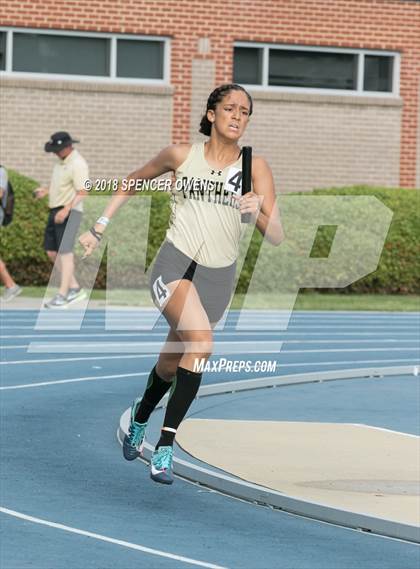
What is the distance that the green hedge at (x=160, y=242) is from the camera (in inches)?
952

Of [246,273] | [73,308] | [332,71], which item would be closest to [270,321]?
[73,308]

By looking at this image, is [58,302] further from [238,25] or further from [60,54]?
[238,25]

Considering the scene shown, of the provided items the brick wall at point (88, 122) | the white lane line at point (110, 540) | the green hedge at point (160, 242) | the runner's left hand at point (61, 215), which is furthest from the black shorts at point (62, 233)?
the white lane line at point (110, 540)

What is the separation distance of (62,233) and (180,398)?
13.1 meters

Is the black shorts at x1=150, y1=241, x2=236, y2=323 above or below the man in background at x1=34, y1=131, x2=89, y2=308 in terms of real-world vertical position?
above

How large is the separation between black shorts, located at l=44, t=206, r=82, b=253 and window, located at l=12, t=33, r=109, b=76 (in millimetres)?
7143

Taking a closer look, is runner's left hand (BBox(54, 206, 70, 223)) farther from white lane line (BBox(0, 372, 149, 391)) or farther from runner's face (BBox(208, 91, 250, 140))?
runner's face (BBox(208, 91, 250, 140))

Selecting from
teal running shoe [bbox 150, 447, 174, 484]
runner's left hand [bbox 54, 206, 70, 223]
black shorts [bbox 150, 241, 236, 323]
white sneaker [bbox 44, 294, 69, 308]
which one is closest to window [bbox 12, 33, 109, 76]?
runner's left hand [bbox 54, 206, 70, 223]

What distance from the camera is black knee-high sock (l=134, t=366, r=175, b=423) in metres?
8.60

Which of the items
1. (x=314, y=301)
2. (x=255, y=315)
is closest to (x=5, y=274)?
(x=255, y=315)

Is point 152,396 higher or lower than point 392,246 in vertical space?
higher

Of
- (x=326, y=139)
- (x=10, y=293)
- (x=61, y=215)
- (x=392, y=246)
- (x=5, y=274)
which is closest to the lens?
(x=61, y=215)

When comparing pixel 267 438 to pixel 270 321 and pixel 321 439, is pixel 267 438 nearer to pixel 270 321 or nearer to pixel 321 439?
pixel 321 439

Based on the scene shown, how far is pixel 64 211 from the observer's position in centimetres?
1997
